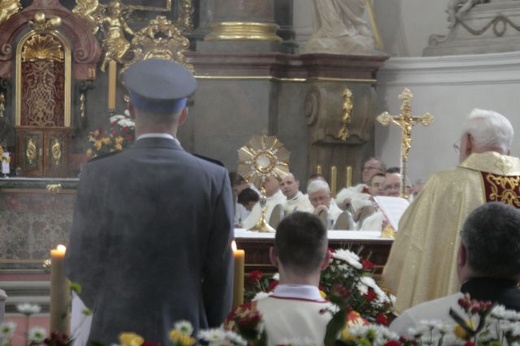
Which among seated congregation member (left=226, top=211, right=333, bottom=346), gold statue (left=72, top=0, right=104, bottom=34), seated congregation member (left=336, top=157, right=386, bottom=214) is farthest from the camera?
gold statue (left=72, top=0, right=104, bottom=34)

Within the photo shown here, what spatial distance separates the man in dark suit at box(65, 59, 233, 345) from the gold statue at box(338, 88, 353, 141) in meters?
10.2

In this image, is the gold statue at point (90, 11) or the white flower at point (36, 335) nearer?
the white flower at point (36, 335)

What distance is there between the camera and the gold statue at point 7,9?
14.4 metres

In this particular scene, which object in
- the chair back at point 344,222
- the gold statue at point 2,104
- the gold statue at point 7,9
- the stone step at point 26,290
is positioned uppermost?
the gold statue at point 7,9

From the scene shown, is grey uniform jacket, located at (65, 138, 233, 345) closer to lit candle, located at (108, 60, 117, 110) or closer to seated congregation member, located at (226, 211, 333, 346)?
seated congregation member, located at (226, 211, 333, 346)

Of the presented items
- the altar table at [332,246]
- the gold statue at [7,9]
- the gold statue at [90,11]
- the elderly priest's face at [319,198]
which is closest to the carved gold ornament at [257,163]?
the altar table at [332,246]

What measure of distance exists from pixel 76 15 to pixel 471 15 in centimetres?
409

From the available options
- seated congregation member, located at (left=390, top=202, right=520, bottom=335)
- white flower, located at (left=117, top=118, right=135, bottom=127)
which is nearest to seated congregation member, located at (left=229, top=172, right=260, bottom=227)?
white flower, located at (left=117, top=118, right=135, bottom=127)

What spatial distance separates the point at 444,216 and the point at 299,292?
1.99m

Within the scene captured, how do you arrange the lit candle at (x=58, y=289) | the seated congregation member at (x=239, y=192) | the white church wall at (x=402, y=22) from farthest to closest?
1. the white church wall at (x=402, y=22)
2. the seated congregation member at (x=239, y=192)
3. the lit candle at (x=58, y=289)

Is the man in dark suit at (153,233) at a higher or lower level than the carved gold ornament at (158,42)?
lower

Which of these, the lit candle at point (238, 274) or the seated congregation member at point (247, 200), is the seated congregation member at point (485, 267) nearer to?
the lit candle at point (238, 274)

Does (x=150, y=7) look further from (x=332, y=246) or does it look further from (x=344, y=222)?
(x=332, y=246)

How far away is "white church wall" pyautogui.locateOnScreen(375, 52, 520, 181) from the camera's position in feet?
46.2
